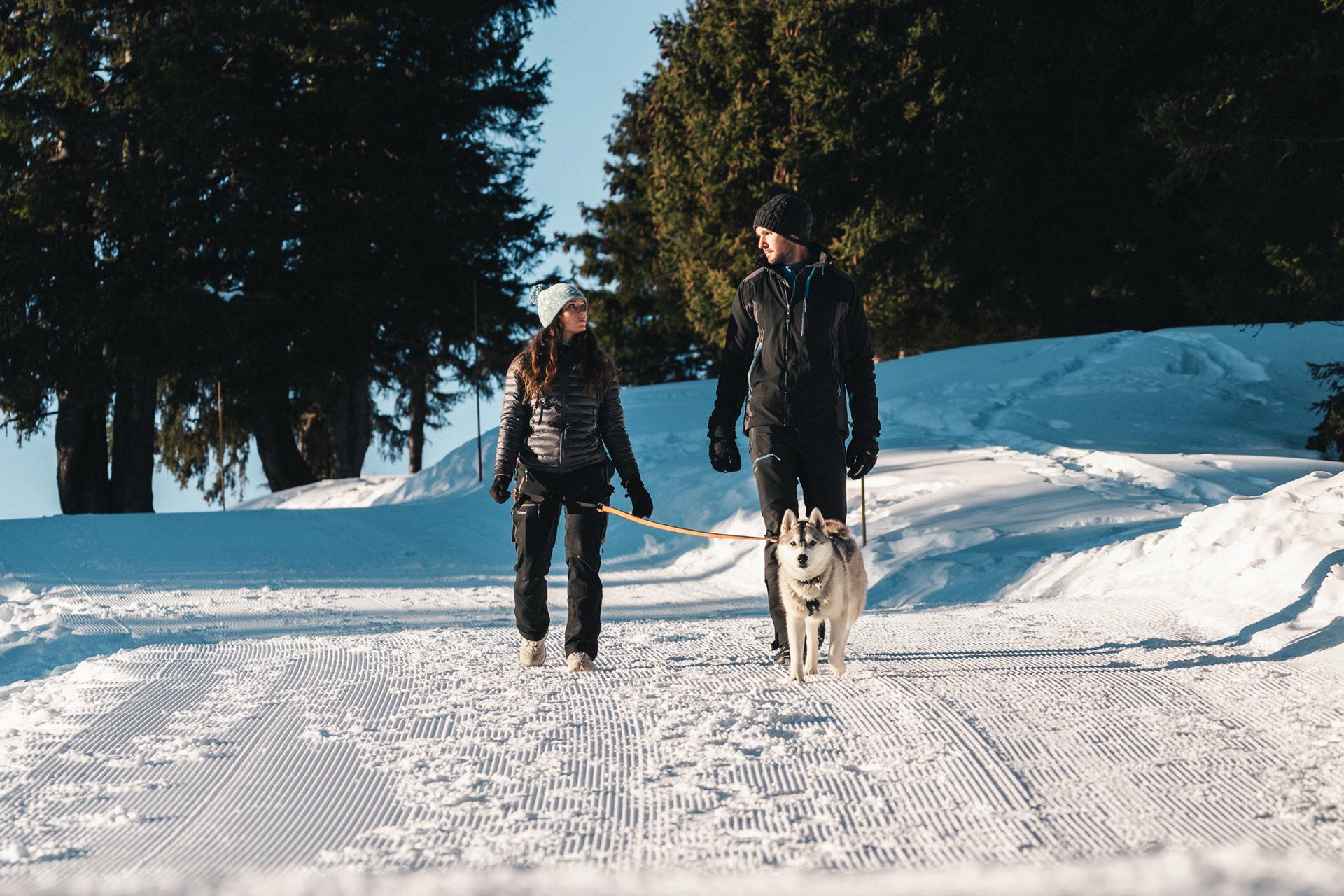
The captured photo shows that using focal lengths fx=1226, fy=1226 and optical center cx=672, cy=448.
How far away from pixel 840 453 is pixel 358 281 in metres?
19.9

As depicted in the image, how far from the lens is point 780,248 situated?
6.48 metres

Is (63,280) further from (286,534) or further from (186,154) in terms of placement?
(286,534)

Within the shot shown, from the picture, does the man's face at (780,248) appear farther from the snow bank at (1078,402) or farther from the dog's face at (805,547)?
the snow bank at (1078,402)

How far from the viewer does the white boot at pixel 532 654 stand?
22.6 ft

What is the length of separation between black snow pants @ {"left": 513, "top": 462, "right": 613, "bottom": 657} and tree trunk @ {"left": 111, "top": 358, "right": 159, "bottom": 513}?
2061 centimetres

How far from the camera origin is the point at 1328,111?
16031 mm

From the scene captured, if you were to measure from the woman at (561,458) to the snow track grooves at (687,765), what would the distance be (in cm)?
42

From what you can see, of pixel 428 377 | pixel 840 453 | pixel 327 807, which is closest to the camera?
pixel 327 807

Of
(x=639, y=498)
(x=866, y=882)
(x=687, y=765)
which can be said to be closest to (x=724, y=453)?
(x=639, y=498)

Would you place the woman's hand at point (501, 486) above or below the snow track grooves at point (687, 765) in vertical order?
above

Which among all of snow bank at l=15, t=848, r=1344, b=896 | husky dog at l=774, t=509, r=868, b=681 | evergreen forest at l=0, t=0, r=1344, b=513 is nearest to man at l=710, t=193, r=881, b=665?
husky dog at l=774, t=509, r=868, b=681

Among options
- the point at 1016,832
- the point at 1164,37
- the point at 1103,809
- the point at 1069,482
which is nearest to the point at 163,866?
the point at 1016,832

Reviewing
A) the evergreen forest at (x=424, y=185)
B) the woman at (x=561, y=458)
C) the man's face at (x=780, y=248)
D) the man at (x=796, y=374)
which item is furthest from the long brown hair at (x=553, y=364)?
the evergreen forest at (x=424, y=185)

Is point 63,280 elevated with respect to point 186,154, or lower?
lower
